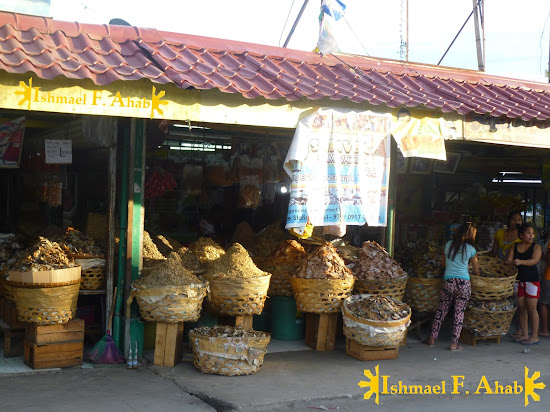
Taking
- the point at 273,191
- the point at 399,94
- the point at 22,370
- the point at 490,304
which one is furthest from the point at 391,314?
the point at 22,370

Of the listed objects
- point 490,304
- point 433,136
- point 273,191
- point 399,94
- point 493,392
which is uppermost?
point 399,94

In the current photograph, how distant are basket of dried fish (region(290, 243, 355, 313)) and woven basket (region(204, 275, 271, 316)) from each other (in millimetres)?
631

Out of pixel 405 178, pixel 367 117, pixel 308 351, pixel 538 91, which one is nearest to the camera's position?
pixel 367 117

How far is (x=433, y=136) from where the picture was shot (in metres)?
7.93

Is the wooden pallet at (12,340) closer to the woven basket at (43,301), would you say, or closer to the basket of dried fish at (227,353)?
the woven basket at (43,301)

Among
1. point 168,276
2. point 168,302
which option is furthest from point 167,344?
point 168,276

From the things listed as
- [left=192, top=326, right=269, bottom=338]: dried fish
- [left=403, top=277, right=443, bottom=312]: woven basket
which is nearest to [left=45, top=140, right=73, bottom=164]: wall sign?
[left=192, top=326, right=269, bottom=338]: dried fish

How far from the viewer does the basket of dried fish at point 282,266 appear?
866cm

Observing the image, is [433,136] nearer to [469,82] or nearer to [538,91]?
[469,82]

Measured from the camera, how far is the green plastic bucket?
885 centimetres

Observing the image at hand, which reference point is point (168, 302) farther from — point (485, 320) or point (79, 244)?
point (485, 320)

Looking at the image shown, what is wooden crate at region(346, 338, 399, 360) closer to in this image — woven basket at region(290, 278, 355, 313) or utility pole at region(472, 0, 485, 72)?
woven basket at region(290, 278, 355, 313)

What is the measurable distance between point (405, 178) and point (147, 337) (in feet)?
26.6

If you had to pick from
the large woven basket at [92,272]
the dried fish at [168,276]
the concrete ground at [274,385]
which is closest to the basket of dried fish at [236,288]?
the dried fish at [168,276]
